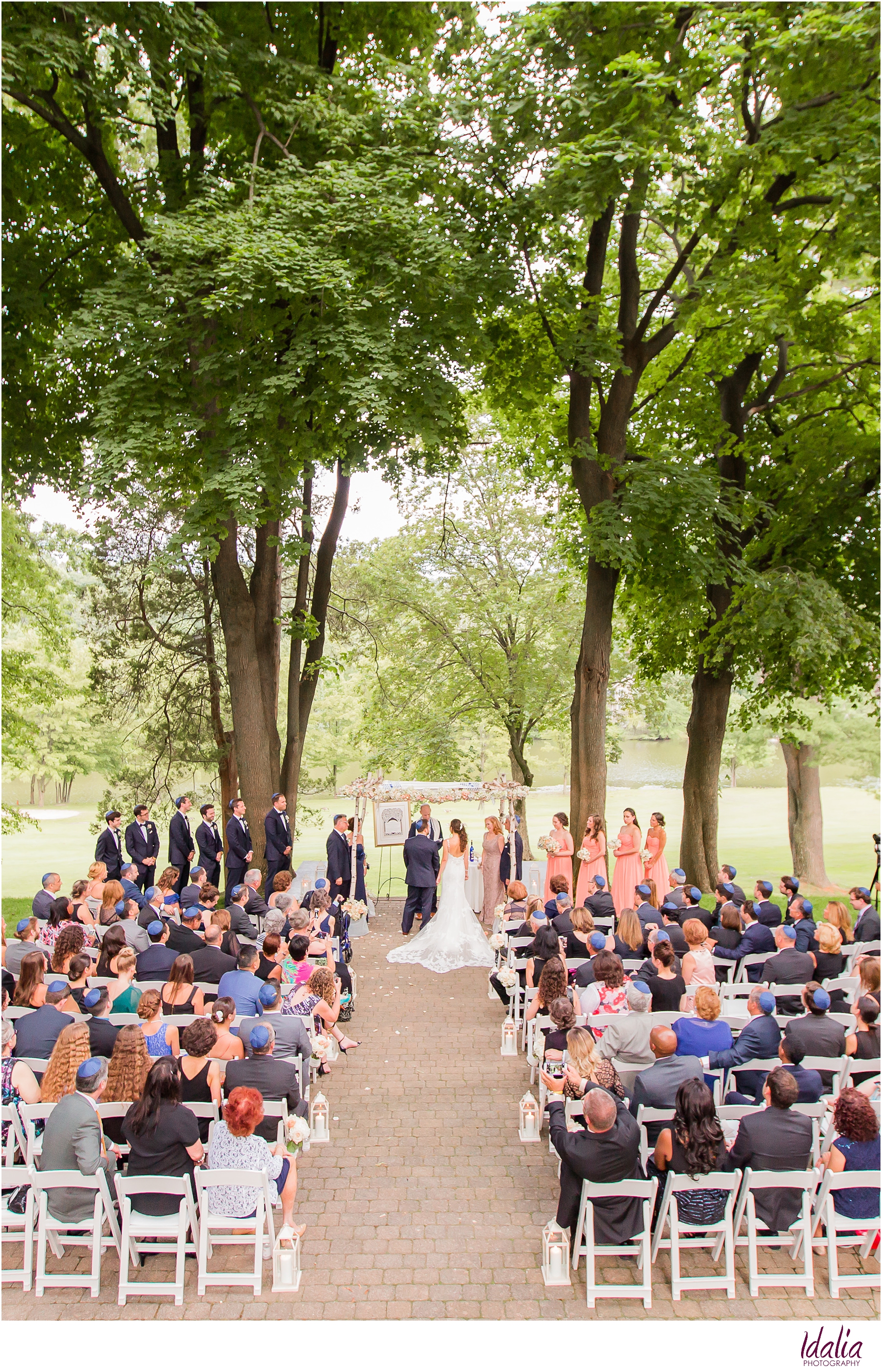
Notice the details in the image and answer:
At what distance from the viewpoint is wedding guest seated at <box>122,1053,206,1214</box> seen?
5.65 metres

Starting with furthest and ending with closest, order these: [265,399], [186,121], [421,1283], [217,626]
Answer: [217,626] → [186,121] → [265,399] → [421,1283]

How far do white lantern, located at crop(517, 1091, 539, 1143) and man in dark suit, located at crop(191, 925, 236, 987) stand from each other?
304 centimetres

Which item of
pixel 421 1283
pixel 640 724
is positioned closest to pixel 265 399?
pixel 421 1283

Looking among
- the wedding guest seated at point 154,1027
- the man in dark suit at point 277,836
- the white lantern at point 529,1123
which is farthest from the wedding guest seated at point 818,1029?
the man in dark suit at point 277,836

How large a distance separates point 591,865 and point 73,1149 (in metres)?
10.2

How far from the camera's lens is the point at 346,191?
12891 mm

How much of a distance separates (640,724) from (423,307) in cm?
2703

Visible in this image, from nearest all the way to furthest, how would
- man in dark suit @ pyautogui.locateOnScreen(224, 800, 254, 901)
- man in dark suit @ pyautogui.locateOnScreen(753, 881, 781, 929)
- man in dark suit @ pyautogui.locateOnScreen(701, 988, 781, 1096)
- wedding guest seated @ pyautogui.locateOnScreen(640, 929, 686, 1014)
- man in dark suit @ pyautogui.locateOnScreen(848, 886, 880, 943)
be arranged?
man in dark suit @ pyautogui.locateOnScreen(701, 988, 781, 1096), wedding guest seated @ pyautogui.locateOnScreen(640, 929, 686, 1014), man in dark suit @ pyautogui.locateOnScreen(848, 886, 880, 943), man in dark suit @ pyautogui.locateOnScreen(753, 881, 781, 929), man in dark suit @ pyautogui.locateOnScreen(224, 800, 254, 901)

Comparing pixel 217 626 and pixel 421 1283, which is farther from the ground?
pixel 217 626

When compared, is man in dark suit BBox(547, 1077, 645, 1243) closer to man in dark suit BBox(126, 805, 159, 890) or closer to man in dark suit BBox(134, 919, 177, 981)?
man in dark suit BBox(134, 919, 177, 981)

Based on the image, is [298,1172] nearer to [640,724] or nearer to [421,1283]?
[421,1283]

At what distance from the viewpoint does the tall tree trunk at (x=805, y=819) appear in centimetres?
2122

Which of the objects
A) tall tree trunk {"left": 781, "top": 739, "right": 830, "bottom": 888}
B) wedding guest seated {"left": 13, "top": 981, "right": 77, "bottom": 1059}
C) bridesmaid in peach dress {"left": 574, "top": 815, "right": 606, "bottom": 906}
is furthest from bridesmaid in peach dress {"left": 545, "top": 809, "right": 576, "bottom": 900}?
wedding guest seated {"left": 13, "top": 981, "right": 77, "bottom": 1059}

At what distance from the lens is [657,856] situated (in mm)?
14484
